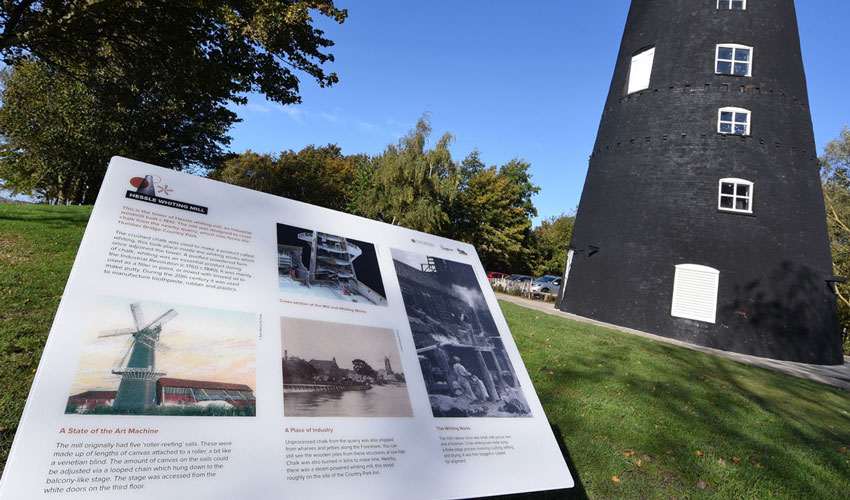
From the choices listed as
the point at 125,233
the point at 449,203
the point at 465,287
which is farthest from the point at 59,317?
the point at 449,203

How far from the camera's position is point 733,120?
534 inches

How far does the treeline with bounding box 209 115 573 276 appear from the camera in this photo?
29.7 meters

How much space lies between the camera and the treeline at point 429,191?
2972 centimetres

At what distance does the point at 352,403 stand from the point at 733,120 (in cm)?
1636

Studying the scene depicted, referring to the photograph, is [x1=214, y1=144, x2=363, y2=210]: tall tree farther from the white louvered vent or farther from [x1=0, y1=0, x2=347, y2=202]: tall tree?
the white louvered vent

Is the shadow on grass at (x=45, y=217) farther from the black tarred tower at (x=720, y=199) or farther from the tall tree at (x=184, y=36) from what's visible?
the black tarred tower at (x=720, y=199)

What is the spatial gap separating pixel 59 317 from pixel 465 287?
216cm

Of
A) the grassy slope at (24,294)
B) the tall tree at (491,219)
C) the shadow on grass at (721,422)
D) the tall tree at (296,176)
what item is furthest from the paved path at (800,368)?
the tall tree at (296,176)

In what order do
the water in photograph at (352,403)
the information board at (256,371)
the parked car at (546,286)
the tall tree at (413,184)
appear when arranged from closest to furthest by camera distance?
the information board at (256,371), the water in photograph at (352,403), the parked car at (546,286), the tall tree at (413,184)

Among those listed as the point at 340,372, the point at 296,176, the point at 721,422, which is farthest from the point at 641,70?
the point at 296,176

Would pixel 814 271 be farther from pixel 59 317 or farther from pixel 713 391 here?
pixel 59 317

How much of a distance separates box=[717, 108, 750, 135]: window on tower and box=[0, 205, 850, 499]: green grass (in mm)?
8391

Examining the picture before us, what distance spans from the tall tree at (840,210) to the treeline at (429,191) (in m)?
19.4

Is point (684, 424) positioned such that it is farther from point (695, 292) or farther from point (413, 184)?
point (413, 184)
